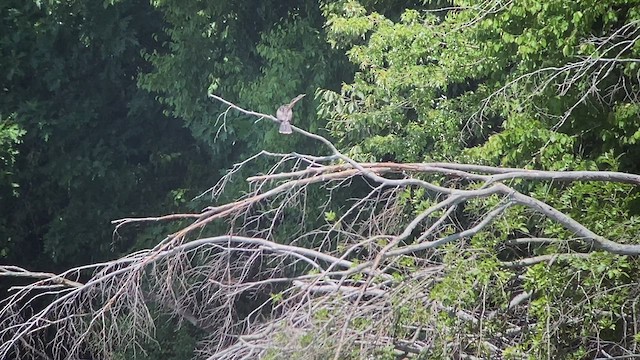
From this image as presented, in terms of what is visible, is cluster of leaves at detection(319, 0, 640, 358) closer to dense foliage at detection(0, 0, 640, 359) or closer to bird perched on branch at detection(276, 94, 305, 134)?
dense foliage at detection(0, 0, 640, 359)

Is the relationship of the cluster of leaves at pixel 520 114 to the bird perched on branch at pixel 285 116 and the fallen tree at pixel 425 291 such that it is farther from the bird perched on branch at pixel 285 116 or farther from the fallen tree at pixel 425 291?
the bird perched on branch at pixel 285 116

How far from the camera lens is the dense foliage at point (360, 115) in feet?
14.7

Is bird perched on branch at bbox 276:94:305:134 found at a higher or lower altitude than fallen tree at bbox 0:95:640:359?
higher

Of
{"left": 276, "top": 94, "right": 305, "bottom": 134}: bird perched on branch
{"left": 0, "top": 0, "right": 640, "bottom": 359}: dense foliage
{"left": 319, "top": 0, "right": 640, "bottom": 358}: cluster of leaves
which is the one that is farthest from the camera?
{"left": 276, "top": 94, "right": 305, "bottom": 134}: bird perched on branch

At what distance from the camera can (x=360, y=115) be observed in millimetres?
6590

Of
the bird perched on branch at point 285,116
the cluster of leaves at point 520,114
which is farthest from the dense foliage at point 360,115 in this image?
the bird perched on branch at point 285,116

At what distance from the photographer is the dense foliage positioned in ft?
14.7

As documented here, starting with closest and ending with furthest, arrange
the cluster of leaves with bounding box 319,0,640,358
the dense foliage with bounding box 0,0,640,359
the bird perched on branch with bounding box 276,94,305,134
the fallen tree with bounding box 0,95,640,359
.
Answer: the fallen tree with bounding box 0,95,640,359 < the cluster of leaves with bounding box 319,0,640,358 < the dense foliage with bounding box 0,0,640,359 < the bird perched on branch with bounding box 276,94,305,134

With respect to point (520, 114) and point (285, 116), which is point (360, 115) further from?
point (520, 114)

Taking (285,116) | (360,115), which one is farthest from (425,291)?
(360,115)

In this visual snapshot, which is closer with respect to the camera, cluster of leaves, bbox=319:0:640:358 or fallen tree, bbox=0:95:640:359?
fallen tree, bbox=0:95:640:359

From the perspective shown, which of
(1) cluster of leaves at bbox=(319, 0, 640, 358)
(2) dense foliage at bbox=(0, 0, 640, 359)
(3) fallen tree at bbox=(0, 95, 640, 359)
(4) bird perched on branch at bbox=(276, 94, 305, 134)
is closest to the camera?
(3) fallen tree at bbox=(0, 95, 640, 359)

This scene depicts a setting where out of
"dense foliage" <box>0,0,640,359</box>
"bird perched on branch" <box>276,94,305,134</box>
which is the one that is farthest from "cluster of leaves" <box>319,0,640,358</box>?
"bird perched on branch" <box>276,94,305,134</box>

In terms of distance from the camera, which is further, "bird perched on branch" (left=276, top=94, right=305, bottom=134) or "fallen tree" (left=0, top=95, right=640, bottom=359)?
"bird perched on branch" (left=276, top=94, right=305, bottom=134)
